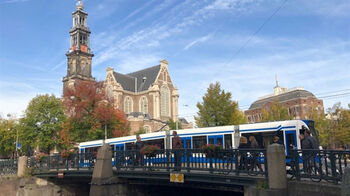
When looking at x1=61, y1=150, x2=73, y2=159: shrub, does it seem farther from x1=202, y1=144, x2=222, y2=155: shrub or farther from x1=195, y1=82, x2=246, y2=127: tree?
x1=195, y1=82, x2=246, y2=127: tree

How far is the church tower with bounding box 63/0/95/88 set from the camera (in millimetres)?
79300

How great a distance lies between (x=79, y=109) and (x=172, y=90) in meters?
48.9


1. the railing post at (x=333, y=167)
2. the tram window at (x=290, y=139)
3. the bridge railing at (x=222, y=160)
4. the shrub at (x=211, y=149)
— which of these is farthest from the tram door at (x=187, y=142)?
the railing post at (x=333, y=167)

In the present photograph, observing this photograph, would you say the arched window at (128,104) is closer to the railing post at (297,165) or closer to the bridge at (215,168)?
the bridge at (215,168)

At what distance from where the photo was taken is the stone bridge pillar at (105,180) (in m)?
15.4

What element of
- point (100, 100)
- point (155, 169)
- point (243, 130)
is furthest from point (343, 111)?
point (155, 169)

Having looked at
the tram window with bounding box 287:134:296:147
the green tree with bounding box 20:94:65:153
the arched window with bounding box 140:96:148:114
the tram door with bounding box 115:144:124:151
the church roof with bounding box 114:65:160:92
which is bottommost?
the tram door with bounding box 115:144:124:151

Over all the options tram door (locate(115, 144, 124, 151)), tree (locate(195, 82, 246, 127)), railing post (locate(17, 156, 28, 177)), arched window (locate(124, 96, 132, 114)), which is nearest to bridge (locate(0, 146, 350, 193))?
railing post (locate(17, 156, 28, 177))

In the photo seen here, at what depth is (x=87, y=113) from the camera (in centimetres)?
3456

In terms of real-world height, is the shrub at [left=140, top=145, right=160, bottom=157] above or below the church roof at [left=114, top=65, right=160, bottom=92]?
below

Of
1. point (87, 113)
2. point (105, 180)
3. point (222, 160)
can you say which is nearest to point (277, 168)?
point (222, 160)

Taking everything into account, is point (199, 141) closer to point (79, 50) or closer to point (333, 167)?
point (333, 167)

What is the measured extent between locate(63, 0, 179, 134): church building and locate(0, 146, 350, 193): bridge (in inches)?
2082

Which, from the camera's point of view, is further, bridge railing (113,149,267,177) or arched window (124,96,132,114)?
arched window (124,96,132,114)
